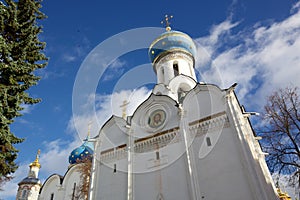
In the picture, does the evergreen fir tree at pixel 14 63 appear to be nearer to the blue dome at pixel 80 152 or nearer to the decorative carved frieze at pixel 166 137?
the decorative carved frieze at pixel 166 137

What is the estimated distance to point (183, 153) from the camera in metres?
10.9

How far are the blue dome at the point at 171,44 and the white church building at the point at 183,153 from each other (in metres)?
4.32

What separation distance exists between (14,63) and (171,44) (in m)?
13.1

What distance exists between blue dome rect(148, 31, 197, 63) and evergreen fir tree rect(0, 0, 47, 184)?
11.1 meters

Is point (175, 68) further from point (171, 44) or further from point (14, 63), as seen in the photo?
point (14, 63)

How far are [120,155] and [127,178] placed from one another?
1.49 meters

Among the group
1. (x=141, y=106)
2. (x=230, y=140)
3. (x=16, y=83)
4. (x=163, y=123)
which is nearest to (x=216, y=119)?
(x=230, y=140)

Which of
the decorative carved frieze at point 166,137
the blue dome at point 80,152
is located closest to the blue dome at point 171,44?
the decorative carved frieze at point 166,137

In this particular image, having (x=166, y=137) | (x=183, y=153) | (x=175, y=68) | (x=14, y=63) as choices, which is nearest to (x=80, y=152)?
(x=175, y=68)

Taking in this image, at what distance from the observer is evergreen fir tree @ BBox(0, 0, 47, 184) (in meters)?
7.29

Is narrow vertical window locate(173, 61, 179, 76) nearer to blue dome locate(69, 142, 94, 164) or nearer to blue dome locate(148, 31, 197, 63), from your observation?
blue dome locate(148, 31, 197, 63)

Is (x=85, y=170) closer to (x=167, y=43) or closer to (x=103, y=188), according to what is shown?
(x=103, y=188)

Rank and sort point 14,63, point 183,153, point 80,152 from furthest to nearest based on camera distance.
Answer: point 80,152 < point 183,153 < point 14,63

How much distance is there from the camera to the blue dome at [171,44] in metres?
18.6
